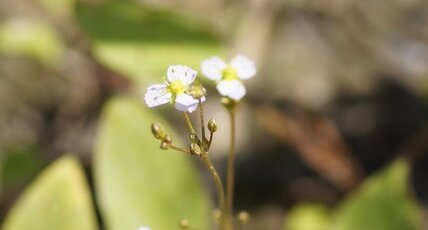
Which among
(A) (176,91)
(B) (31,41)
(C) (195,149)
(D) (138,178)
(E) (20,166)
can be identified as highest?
(B) (31,41)

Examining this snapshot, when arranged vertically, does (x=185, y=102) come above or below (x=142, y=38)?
below

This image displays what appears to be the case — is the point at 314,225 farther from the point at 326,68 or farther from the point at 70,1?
the point at 70,1

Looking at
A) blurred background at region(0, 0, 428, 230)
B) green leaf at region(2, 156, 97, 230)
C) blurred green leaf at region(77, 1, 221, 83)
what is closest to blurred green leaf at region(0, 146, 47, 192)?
blurred background at region(0, 0, 428, 230)

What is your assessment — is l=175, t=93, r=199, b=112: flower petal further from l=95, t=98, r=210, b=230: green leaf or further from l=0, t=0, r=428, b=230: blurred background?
l=0, t=0, r=428, b=230: blurred background

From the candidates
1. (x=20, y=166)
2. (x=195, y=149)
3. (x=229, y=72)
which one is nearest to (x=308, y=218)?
(x=20, y=166)

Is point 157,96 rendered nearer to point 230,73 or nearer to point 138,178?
point 230,73
